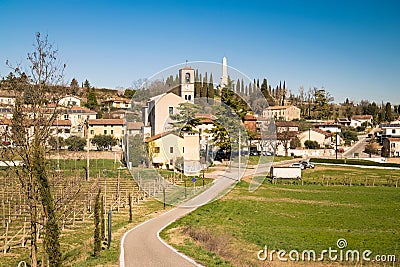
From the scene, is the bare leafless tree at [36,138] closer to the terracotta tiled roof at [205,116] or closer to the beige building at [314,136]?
the terracotta tiled roof at [205,116]

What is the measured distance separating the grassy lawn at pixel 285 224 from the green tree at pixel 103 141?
933 inches

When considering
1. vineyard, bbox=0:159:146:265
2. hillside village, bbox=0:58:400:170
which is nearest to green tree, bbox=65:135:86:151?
hillside village, bbox=0:58:400:170

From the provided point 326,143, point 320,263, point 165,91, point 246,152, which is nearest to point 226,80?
point 165,91

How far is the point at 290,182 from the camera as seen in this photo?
31766mm

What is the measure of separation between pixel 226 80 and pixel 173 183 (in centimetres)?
728

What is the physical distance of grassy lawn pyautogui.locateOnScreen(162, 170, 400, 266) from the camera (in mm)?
12836

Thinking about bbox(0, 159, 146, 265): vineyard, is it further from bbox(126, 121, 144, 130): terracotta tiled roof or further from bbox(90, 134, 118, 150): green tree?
bbox(90, 134, 118, 150): green tree

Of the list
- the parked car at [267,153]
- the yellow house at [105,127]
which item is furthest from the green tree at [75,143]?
the parked car at [267,153]

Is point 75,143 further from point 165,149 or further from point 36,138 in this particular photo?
point 36,138

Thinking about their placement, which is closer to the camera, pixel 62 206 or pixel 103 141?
pixel 62 206

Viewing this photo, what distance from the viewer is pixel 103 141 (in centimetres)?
4825

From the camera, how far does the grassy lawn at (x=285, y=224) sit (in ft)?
42.1

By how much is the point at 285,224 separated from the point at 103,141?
111 ft

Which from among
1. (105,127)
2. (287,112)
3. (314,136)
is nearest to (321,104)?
(287,112)
